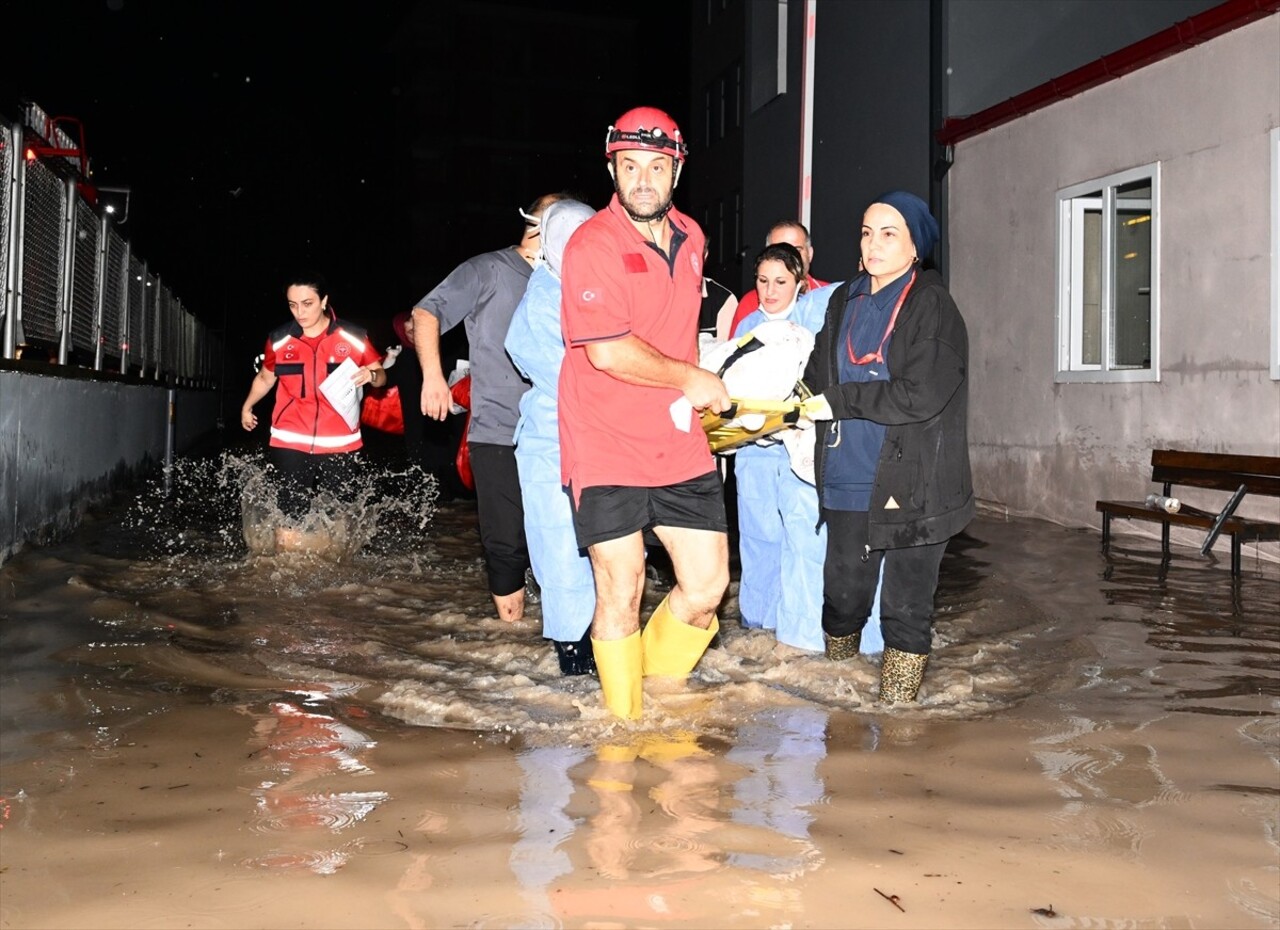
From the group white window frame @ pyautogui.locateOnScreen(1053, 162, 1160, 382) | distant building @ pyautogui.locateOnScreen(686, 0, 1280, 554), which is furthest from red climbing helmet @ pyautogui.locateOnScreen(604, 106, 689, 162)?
white window frame @ pyautogui.locateOnScreen(1053, 162, 1160, 382)

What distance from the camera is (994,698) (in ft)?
16.9

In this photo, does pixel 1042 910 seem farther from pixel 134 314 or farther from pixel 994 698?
pixel 134 314

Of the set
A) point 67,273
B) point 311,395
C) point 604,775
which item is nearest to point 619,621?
point 604,775

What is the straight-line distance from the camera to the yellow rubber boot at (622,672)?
4.52m

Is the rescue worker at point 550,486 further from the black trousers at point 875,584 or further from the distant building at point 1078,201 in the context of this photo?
the distant building at point 1078,201

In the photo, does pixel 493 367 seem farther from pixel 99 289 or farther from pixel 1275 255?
pixel 99 289

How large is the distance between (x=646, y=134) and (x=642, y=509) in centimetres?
119

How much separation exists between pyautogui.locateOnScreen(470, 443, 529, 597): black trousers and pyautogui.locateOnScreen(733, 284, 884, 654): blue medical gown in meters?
1.05

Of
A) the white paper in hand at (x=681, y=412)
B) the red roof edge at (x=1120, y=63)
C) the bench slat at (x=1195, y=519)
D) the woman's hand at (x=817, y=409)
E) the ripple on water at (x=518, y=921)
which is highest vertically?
the red roof edge at (x=1120, y=63)

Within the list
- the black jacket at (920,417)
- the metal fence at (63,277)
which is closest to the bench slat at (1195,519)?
the black jacket at (920,417)

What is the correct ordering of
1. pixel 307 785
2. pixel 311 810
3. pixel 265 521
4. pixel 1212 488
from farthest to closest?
pixel 1212 488 < pixel 265 521 < pixel 307 785 < pixel 311 810

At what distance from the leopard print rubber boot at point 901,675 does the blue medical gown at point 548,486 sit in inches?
46.4

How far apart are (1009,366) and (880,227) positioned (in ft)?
29.8

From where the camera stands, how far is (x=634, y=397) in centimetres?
436
